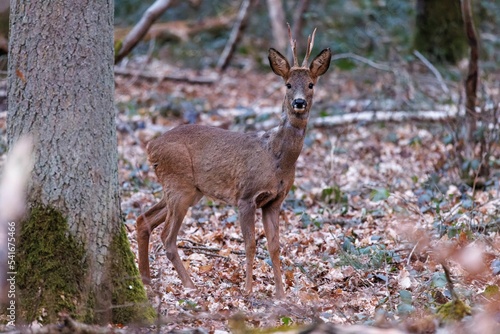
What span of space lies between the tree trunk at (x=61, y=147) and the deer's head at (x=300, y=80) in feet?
6.89

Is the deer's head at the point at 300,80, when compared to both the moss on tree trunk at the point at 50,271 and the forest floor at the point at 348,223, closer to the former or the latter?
the forest floor at the point at 348,223

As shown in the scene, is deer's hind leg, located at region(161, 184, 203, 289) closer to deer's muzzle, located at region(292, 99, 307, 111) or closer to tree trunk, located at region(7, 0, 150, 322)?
deer's muzzle, located at region(292, 99, 307, 111)

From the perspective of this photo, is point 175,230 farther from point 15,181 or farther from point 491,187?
point 491,187

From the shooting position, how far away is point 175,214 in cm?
719

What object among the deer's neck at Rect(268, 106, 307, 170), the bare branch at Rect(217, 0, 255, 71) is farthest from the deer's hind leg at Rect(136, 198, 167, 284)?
the bare branch at Rect(217, 0, 255, 71)

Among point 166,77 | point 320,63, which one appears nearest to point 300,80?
point 320,63

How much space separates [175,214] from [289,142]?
4.15 ft

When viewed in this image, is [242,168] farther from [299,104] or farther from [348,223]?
[348,223]

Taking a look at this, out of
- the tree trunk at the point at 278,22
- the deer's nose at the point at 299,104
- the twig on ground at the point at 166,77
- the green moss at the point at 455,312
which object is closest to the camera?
the green moss at the point at 455,312

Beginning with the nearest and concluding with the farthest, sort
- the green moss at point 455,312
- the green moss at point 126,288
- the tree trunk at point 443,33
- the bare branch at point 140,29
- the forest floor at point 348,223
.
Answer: the green moss at point 455,312
the green moss at point 126,288
the forest floor at point 348,223
the bare branch at point 140,29
the tree trunk at point 443,33

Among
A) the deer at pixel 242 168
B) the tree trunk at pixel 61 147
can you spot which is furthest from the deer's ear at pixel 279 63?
the tree trunk at pixel 61 147

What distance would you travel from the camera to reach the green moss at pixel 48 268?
5.08 m

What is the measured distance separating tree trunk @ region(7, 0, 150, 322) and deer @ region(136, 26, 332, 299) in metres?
1.47

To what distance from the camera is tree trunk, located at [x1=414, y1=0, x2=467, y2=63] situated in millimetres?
16172
